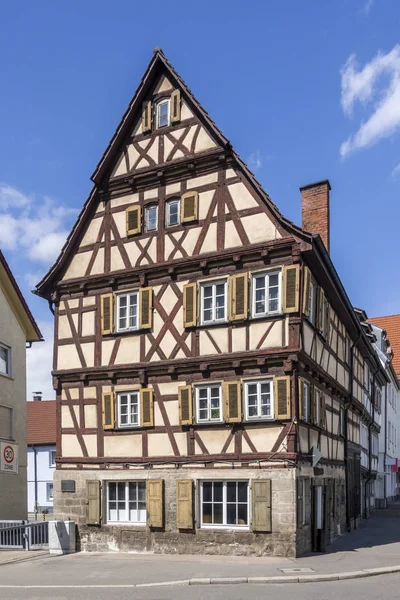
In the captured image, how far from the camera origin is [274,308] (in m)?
17.3

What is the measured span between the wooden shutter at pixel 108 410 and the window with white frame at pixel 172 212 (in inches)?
220

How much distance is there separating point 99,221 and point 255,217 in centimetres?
556

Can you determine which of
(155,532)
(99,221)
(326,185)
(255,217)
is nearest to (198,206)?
(255,217)

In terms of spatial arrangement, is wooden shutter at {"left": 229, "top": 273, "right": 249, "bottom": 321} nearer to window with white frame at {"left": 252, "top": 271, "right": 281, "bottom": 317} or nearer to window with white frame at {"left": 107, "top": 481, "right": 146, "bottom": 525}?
window with white frame at {"left": 252, "top": 271, "right": 281, "bottom": 317}

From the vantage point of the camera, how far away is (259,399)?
17.1 metres

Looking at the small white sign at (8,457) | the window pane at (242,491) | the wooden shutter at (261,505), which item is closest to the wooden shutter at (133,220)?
the window pane at (242,491)

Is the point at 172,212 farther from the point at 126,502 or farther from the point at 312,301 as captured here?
the point at 126,502

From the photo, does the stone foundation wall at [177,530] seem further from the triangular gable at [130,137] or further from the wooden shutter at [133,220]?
the wooden shutter at [133,220]

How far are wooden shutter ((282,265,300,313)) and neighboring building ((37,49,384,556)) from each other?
55mm

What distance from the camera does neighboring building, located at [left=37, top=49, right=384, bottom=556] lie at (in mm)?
16891

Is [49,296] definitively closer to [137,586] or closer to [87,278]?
[87,278]

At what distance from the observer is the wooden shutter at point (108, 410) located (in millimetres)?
19172

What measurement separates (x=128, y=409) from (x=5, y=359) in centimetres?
861

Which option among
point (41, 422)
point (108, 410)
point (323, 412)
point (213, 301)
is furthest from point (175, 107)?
point (41, 422)
